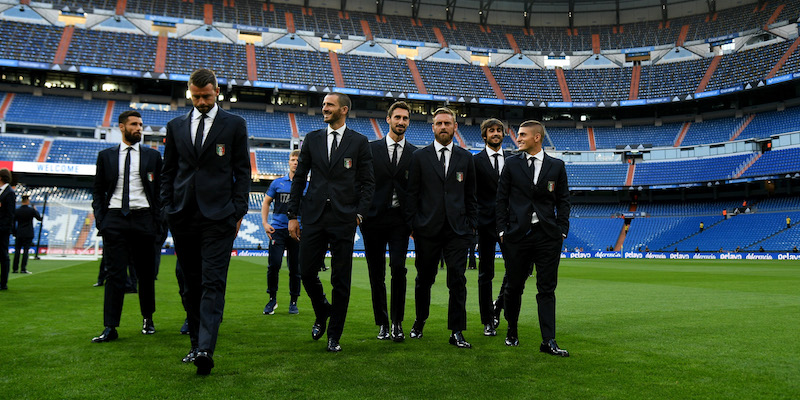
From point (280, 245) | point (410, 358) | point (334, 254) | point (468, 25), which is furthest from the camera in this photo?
point (468, 25)

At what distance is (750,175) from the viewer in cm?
4125

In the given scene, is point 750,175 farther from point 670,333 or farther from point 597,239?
point 670,333

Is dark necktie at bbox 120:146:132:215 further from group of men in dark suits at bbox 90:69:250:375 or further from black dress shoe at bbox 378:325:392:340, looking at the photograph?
black dress shoe at bbox 378:325:392:340

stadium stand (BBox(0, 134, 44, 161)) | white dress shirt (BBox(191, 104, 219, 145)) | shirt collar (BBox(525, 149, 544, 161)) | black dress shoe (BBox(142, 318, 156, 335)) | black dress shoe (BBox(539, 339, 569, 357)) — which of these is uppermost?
stadium stand (BBox(0, 134, 44, 161))

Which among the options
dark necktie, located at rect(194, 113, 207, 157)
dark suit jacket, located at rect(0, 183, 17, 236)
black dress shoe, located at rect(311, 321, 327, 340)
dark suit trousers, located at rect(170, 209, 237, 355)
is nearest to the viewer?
dark suit trousers, located at rect(170, 209, 237, 355)

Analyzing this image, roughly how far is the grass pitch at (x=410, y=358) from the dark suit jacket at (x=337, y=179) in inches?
52.3

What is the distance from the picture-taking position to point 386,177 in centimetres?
600

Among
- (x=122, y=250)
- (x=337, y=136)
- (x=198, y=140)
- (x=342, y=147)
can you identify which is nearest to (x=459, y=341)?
(x=342, y=147)

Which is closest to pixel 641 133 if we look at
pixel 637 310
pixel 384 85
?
pixel 384 85

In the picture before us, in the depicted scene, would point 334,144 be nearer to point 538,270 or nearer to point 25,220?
point 538,270

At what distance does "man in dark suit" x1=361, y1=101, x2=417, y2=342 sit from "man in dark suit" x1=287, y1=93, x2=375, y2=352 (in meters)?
0.54

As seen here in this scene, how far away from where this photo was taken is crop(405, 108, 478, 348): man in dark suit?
5641 mm

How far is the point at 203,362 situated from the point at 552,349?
9.78ft

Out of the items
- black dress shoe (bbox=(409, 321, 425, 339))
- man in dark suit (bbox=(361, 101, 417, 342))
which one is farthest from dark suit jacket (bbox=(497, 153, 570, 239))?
black dress shoe (bbox=(409, 321, 425, 339))
